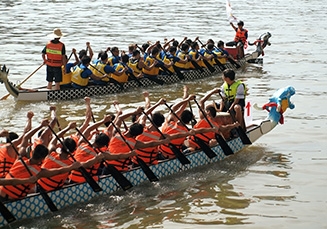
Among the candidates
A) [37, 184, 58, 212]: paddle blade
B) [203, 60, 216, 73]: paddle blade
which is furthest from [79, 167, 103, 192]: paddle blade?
[203, 60, 216, 73]: paddle blade

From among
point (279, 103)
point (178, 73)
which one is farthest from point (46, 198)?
point (178, 73)

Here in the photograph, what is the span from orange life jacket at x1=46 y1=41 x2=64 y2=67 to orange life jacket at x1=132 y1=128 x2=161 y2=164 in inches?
249

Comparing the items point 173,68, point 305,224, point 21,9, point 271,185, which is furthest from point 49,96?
point 21,9

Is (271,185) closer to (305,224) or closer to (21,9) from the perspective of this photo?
(305,224)

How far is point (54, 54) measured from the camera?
16.6 m

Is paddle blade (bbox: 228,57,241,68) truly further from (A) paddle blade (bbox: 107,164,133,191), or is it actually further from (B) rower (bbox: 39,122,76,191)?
(B) rower (bbox: 39,122,76,191)

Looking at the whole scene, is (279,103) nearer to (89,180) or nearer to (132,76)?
(89,180)

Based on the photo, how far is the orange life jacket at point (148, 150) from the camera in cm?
1083

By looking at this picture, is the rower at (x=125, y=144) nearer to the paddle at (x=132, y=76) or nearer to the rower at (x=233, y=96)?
the rower at (x=233, y=96)

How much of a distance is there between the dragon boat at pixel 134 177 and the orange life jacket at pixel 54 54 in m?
5.53

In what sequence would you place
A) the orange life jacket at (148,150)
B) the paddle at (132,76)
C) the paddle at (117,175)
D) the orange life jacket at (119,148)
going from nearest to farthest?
the paddle at (117,175) → the orange life jacket at (119,148) → the orange life jacket at (148,150) → the paddle at (132,76)

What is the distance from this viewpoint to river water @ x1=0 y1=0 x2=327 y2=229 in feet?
33.0

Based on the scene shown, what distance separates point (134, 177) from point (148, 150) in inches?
19.5

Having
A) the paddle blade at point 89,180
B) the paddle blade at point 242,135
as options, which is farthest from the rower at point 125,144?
the paddle blade at point 242,135
